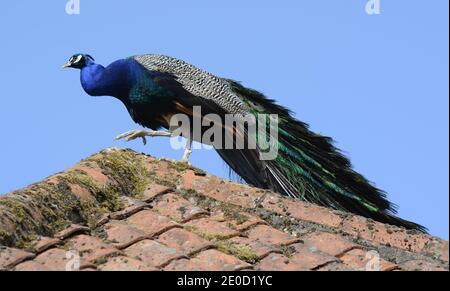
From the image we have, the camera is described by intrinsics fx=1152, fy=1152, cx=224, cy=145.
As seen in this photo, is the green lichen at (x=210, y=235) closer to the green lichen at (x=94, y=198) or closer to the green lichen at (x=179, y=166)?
the green lichen at (x=94, y=198)

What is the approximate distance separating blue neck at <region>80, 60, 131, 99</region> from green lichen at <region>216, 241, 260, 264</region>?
14.0 feet

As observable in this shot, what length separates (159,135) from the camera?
1034 centimetres

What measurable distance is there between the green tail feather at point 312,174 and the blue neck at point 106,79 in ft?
4.32

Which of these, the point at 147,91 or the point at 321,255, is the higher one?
the point at 147,91

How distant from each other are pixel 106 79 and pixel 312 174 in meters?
2.50

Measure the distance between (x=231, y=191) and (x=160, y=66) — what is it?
3.23 m

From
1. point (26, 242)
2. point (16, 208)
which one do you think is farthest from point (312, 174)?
point (26, 242)

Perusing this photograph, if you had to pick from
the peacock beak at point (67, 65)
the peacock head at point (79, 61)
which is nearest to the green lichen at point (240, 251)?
the peacock head at point (79, 61)

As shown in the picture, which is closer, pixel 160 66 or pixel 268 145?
pixel 268 145

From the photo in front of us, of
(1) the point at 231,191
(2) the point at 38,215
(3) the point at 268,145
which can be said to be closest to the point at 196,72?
(3) the point at 268,145

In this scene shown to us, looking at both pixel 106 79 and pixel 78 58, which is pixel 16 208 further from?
pixel 78 58
